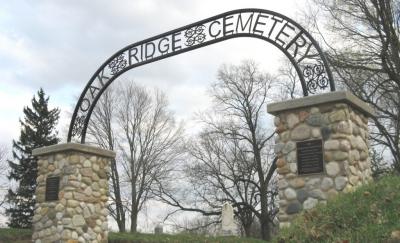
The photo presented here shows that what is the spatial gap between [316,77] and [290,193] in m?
1.92

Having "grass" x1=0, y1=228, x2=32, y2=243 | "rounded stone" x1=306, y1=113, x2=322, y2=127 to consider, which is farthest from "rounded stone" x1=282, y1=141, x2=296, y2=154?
"grass" x1=0, y1=228, x2=32, y2=243

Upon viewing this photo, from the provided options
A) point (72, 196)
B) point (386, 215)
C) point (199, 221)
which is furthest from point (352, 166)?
point (199, 221)

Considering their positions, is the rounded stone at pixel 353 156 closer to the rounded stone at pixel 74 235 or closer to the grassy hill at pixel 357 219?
the grassy hill at pixel 357 219

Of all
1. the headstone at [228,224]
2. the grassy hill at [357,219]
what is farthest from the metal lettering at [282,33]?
the headstone at [228,224]

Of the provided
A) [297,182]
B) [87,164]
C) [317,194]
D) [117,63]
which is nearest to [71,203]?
[87,164]

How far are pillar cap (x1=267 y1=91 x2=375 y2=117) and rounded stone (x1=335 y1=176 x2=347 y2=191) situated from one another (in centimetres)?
105

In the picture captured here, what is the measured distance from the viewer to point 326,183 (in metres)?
6.20

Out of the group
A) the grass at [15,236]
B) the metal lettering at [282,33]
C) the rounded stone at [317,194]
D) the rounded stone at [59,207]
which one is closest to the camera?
the rounded stone at [317,194]

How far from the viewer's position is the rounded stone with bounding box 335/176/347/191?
6078 millimetres

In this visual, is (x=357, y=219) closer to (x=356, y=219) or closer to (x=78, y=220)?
(x=356, y=219)

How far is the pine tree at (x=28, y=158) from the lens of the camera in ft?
80.1

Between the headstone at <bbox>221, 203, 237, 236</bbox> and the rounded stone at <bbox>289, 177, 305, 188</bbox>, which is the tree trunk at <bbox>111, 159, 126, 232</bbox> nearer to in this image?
the headstone at <bbox>221, 203, 237, 236</bbox>

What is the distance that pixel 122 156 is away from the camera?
27875mm

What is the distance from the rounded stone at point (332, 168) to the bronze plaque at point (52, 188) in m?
5.65
